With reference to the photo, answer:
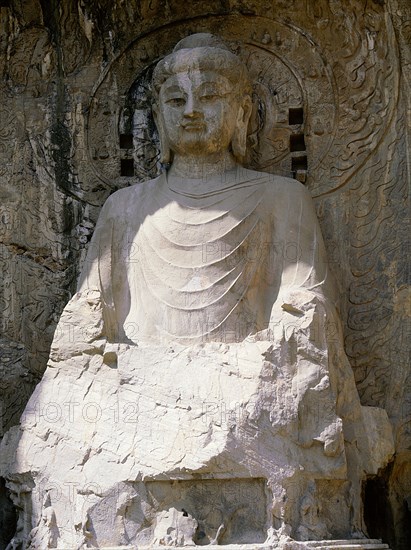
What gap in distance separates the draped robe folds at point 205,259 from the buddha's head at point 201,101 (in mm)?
269

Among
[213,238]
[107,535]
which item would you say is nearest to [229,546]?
[107,535]

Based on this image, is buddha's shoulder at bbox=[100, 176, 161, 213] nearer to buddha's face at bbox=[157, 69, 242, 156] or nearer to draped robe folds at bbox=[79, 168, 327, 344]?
draped robe folds at bbox=[79, 168, 327, 344]

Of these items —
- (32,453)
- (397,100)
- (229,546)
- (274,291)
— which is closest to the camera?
(229,546)

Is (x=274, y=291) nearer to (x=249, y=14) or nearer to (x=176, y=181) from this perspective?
(x=176, y=181)

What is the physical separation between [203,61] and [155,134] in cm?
90

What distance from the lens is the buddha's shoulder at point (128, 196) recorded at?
31.7 ft

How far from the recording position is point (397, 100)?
32.7 ft

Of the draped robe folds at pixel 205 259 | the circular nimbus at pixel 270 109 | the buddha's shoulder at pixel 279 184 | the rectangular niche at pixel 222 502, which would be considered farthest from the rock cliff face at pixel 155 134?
the rectangular niche at pixel 222 502

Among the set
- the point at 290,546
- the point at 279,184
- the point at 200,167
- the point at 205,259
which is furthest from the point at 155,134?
the point at 290,546

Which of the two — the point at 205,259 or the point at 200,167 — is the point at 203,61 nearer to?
the point at 200,167

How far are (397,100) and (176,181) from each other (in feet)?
5.25

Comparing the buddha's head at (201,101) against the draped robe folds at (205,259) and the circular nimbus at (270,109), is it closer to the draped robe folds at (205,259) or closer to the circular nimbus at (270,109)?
the draped robe folds at (205,259)

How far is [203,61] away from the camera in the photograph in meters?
9.57

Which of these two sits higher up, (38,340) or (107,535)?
(38,340)
